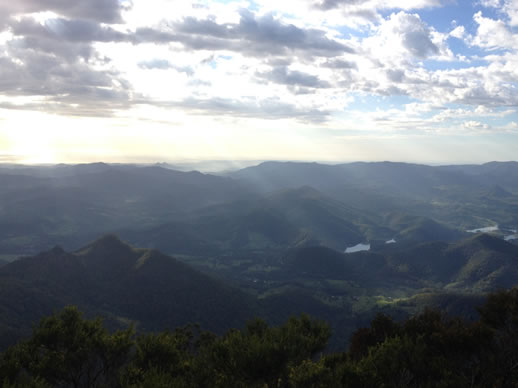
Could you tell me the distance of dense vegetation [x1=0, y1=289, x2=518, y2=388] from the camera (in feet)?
122

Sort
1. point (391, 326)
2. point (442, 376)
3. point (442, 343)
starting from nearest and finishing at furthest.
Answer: point (442, 376)
point (442, 343)
point (391, 326)

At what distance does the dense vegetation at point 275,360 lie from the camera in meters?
37.2

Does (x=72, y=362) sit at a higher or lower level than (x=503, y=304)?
lower

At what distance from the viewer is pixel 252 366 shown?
41.6 m

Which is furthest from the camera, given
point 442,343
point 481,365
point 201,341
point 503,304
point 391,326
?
point 201,341

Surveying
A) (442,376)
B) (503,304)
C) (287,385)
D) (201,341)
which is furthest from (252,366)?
(201,341)

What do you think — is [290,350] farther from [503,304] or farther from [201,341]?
[201,341]

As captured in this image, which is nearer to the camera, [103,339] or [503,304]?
[103,339]

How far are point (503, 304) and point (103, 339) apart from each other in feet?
197

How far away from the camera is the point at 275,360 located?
140ft

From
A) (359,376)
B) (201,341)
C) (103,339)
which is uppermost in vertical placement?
(359,376)

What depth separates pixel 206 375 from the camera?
43312mm

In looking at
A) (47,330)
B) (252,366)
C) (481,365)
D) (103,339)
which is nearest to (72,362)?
(103,339)

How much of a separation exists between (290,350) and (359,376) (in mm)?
11234
